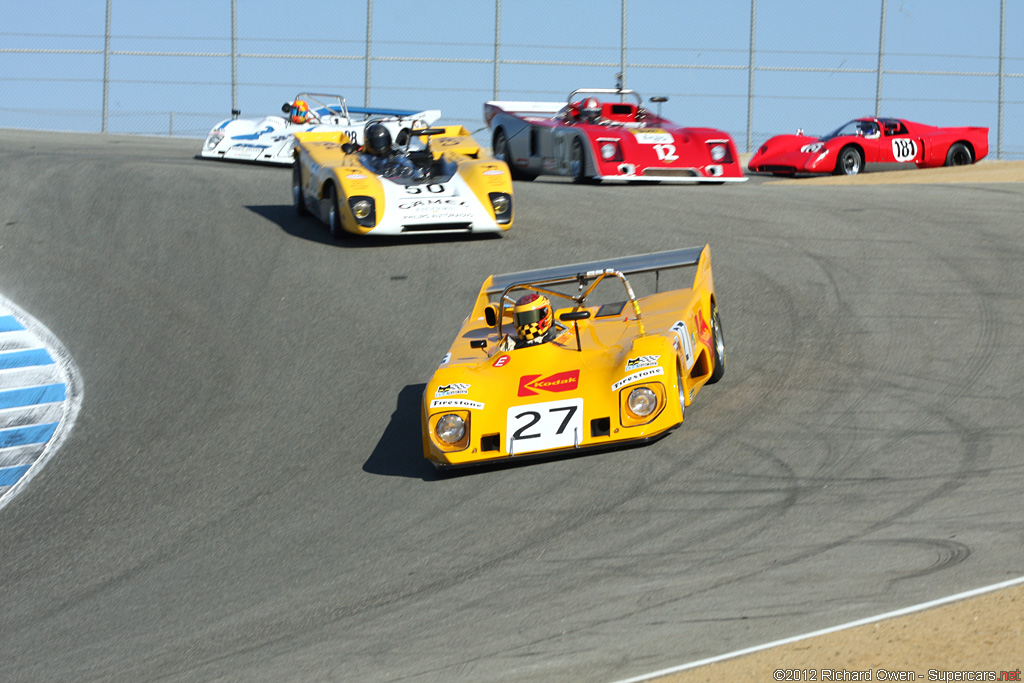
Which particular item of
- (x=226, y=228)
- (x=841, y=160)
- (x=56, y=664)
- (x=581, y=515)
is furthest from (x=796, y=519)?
(x=841, y=160)

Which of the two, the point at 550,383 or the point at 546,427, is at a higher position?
the point at 550,383

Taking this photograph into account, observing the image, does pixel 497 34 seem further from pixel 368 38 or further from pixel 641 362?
pixel 641 362

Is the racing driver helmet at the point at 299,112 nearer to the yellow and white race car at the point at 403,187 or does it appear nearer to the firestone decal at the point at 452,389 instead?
the yellow and white race car at the point at 403,187

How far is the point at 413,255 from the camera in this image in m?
11.5

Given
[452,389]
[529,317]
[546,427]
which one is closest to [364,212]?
[529,317]

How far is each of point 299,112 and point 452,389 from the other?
40.7ft

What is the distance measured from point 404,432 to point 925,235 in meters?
6.34

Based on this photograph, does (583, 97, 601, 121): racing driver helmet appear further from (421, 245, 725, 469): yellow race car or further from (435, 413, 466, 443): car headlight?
(435, 413, 466, 443): car headlight

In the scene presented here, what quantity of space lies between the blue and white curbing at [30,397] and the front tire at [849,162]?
526 inches

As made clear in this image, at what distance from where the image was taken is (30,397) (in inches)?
341

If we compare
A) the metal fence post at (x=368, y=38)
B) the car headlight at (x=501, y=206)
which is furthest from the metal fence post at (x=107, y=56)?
the car headlight at (x=501, y=206)

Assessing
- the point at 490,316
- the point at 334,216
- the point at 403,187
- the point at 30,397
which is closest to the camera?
the point at 490,316

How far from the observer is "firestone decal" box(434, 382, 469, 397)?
6766 mm

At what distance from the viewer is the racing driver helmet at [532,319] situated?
7211 millimetres
